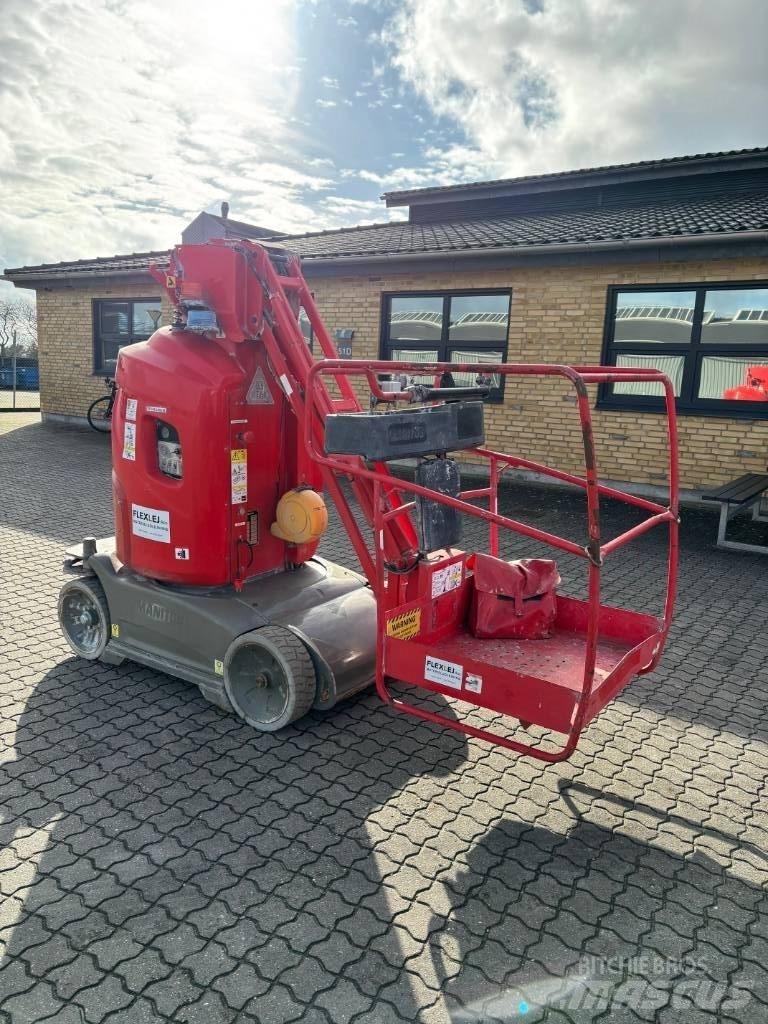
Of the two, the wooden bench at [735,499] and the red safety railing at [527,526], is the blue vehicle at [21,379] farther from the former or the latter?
the red safety railing at [527,526]

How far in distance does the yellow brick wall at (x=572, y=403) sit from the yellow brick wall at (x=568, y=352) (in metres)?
0.01

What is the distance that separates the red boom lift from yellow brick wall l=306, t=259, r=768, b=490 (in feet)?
20.3

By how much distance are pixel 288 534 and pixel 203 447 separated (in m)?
0.73

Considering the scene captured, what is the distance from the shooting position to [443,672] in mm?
3262

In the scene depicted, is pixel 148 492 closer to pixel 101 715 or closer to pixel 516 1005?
pixel 101 715

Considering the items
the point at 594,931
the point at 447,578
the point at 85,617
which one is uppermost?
the point at 447,578

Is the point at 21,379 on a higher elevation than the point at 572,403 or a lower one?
lower

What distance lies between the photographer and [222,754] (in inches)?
145

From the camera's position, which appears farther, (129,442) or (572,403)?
(572,403)

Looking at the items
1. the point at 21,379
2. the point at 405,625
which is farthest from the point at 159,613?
the point at 21,379

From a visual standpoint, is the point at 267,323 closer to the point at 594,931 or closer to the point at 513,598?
the point at 513,598

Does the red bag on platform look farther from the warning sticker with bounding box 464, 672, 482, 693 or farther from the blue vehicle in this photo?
the blue vehicle

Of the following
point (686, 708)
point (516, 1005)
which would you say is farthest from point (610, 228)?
point (516, 1005)

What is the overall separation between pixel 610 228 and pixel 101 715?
915 centimetres
